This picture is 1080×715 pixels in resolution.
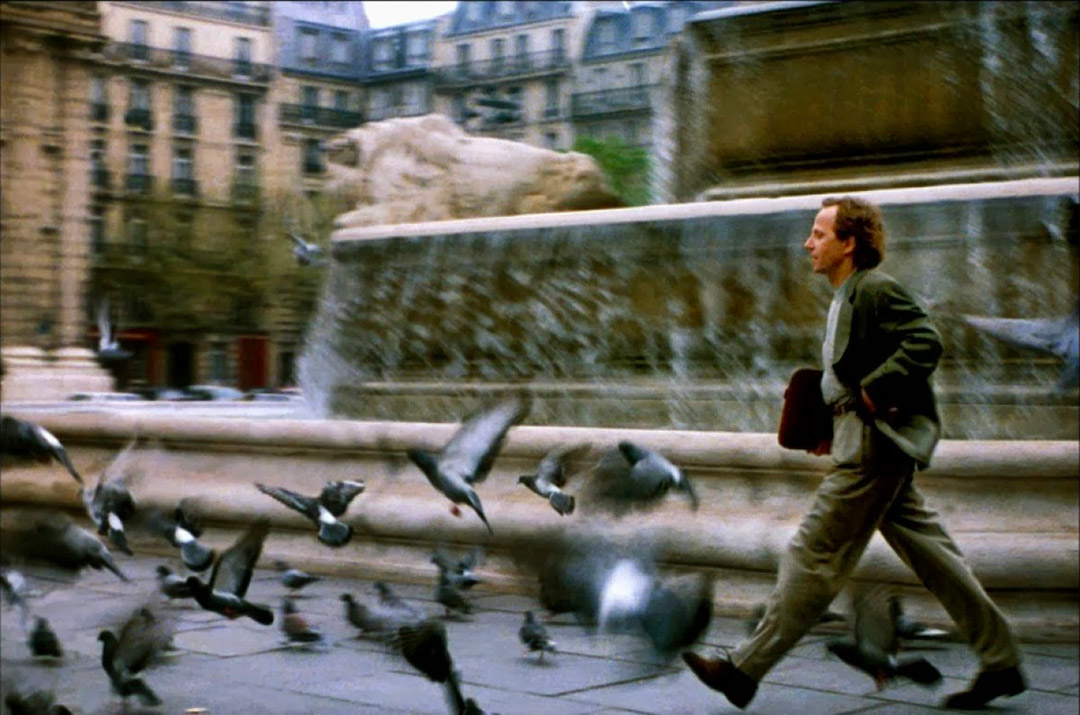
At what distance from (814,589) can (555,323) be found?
4.07 meters

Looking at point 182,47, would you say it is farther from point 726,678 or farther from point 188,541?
point 726,678

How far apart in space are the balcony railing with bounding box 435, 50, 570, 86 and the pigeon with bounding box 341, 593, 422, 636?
3409 centimetres

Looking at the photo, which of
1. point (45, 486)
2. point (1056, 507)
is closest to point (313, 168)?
point (45, 486)

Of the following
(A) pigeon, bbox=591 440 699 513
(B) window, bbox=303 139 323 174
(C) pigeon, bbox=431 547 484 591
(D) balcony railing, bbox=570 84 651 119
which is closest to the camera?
(A) pigeon, bbox=591 440 699 513

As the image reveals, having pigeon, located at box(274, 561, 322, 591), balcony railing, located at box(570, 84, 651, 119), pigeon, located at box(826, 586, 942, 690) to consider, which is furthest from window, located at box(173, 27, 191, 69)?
pigeon, located at box(826, 586, 942, 690)

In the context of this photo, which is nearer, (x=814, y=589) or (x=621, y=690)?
(x=814, y=589)

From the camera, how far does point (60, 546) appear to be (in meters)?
6.91

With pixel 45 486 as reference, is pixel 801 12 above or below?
above

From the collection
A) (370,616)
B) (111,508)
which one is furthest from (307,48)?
(370,616)

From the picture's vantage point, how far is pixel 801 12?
8.74 meters

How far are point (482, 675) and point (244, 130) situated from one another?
5933 cm

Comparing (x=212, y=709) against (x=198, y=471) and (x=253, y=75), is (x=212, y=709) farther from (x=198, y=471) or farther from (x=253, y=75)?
(x=253, y=75)

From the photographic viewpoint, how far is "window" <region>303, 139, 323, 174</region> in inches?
2315

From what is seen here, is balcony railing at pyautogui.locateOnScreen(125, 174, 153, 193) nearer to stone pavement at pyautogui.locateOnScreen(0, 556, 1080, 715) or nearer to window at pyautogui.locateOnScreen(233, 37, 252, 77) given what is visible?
window at pyautogui.locateOnScreen(233, 37, 252, 77)
